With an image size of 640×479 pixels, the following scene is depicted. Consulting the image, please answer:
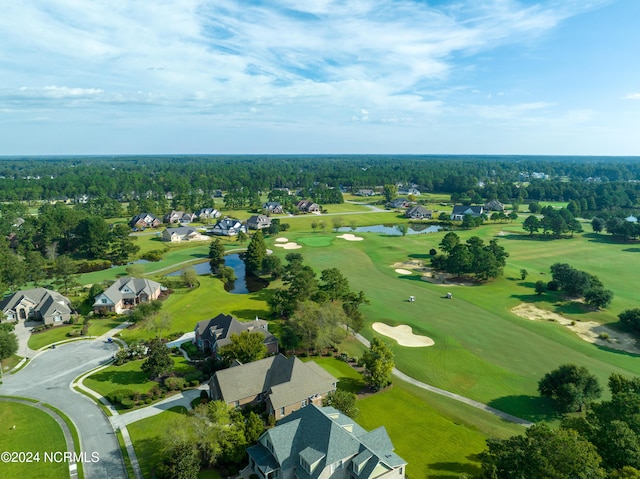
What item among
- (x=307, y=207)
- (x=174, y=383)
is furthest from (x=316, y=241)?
(x=174, y=383)

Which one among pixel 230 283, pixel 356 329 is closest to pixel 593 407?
pixel 356 329

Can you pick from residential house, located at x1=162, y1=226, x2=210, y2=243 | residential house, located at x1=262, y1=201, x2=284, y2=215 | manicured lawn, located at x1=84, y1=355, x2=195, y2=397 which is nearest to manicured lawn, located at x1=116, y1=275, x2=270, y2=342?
manicured lawn, located at x1=84, y1=355, x2=195, y2=397

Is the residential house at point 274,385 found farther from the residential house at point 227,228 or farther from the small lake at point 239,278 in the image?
the residential house at point 227,228

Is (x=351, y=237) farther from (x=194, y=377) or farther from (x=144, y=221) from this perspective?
(x=194, y=377)

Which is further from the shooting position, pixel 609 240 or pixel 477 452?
pixel 609 240

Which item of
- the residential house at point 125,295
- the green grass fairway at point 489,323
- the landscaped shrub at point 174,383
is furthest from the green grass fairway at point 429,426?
the residential house at point 125,295

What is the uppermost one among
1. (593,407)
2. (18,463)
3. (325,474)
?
(593,407)

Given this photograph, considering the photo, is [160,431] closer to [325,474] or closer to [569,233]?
[325,474]
